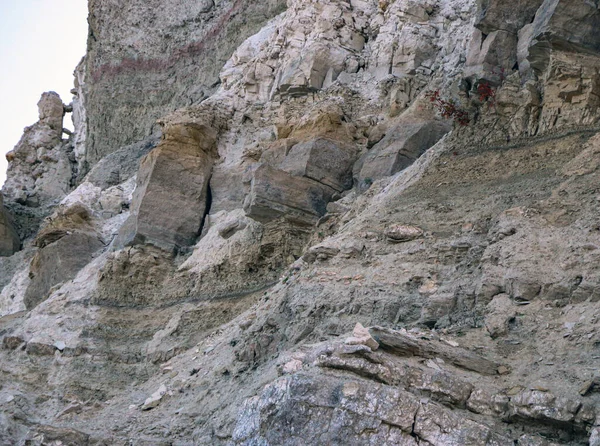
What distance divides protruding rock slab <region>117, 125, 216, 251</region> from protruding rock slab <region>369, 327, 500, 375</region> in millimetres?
10484

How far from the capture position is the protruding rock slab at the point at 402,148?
59.9 feet

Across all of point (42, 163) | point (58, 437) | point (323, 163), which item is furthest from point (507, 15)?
point (42, 163)

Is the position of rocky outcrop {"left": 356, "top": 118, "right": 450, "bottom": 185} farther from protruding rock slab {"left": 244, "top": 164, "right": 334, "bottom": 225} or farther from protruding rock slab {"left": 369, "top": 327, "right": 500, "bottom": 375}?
protruding rock slab {"left": 369, "top": 327, "right": 500, "bottom": 375}

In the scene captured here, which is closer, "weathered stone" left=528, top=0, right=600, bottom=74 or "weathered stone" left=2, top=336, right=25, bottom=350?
"weathered stone" left=528, top=0, right=600, bottom=74

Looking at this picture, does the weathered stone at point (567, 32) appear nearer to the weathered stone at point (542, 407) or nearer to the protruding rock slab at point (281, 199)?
the protruding rock slab at point (281, 199)

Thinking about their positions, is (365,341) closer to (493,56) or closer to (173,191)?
(493,56)

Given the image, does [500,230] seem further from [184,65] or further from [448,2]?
[184,65]

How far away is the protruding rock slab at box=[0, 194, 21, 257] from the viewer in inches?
1142

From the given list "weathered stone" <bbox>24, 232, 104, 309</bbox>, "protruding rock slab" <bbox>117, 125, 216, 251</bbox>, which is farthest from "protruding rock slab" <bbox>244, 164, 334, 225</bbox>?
"weathered stone" <bbox>24, 232, 104, 309</bbox>

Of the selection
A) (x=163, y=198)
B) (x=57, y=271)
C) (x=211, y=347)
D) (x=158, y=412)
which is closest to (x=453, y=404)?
(x=158, y=412)

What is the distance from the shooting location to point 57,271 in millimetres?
22391

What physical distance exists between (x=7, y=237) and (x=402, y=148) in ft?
51.0

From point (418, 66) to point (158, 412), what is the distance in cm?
1137

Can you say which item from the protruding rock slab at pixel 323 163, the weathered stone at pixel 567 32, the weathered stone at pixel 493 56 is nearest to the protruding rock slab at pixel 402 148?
Result: the protruding rock slab at pixel 323 163
